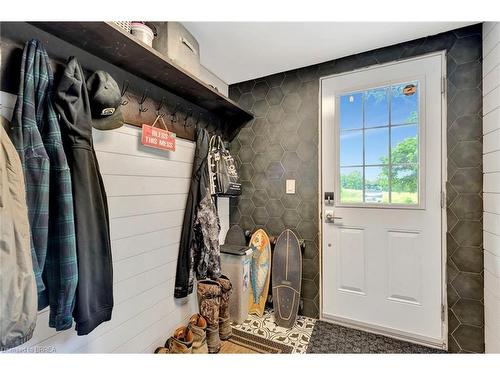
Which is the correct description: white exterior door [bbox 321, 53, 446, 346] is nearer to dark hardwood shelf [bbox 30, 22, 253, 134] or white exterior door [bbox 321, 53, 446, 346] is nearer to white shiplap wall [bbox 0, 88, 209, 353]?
dark hardwood shelf [bbox 30, 22, 253, 134]

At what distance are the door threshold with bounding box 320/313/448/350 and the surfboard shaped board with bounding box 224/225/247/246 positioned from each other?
0.98 m

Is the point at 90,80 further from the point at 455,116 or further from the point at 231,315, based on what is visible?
the point at 455,116

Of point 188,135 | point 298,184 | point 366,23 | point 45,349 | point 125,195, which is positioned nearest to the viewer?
point 45,349

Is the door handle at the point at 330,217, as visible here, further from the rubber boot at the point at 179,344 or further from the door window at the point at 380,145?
the rubber boot at the point at 179,344

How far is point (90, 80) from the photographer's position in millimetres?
1082

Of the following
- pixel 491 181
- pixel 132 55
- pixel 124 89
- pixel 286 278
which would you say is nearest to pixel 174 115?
pixel 124 89

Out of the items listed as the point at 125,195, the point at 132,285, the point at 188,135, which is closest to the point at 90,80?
the point at 125,195

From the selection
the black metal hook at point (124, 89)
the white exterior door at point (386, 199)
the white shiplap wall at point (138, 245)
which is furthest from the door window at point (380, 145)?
the black metal hook at point (124, 89)

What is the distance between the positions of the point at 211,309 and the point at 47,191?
134 centimetres

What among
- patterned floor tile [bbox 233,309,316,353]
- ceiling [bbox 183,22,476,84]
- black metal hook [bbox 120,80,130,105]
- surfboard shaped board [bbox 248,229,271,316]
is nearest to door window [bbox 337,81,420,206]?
ceiling [bbox 183,22,476,84]
